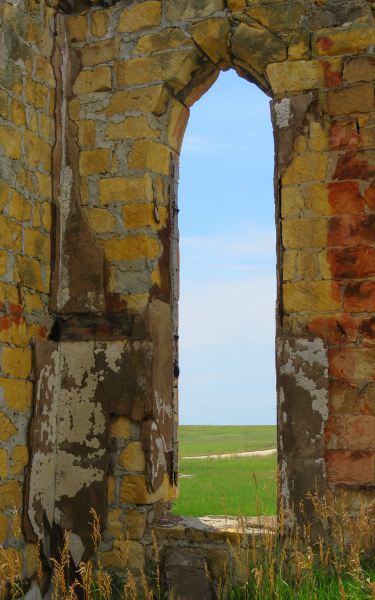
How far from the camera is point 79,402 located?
474cm

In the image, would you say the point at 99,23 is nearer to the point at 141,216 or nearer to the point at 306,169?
the point at 141,216

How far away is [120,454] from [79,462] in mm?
279

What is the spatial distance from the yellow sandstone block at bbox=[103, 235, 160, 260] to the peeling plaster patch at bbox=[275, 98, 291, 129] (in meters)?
1.07

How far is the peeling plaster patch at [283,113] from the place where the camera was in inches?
181

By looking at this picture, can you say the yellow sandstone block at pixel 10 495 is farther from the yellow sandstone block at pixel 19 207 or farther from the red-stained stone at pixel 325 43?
the red-stained stone at pixel 325 43

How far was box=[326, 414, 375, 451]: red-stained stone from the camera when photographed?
4.23 metres

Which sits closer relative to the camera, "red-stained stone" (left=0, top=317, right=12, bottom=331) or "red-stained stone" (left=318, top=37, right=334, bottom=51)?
"red-stained stone" (left=0, top=317, right=12, bottom=331)

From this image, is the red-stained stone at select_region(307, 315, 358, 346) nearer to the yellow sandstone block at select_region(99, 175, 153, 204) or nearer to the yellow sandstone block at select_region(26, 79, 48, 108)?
the yellow sandstone block at select_region(99, 175, 153, 204)

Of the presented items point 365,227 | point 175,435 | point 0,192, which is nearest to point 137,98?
point 0,192

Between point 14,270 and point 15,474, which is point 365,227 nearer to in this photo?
point 14,270

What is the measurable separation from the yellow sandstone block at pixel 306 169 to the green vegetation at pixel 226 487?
187 centimetres

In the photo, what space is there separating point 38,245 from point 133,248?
24.0 inches

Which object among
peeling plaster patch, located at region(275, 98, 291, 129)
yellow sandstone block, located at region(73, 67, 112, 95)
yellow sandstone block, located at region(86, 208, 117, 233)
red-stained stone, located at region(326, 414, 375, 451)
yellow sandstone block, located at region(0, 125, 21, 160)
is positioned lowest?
red-stained stone, located at region(326, 414, 375, 451)

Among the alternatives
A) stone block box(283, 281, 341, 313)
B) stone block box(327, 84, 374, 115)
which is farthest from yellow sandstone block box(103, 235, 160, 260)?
stone block box(327, 84, 374, 115)
